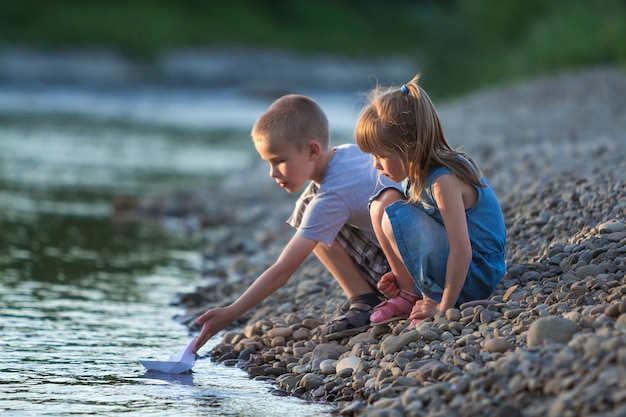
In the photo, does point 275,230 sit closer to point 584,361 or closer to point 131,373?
point 131,373

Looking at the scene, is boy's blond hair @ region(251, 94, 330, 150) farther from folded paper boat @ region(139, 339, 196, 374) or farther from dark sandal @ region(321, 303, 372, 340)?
folded paper boat @ region(139, 339, 196, 374)

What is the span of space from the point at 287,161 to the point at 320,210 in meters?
0.22

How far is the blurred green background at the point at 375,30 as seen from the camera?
20.5 meters

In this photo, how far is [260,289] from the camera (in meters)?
3.72

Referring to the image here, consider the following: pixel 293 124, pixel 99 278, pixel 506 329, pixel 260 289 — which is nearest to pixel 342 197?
pixel 293 124

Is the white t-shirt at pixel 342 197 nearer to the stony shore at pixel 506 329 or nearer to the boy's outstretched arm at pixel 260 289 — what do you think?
the boy's outstretched arm at pixel 260 289

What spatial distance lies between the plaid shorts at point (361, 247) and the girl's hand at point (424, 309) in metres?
0.29

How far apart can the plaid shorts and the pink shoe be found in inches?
6.6

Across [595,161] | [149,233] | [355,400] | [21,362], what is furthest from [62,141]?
[355,400]

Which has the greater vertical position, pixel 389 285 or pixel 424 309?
pixel 389 285

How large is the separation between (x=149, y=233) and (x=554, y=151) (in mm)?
2986

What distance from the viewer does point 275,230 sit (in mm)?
7078

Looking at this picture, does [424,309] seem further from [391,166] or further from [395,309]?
[391,166]

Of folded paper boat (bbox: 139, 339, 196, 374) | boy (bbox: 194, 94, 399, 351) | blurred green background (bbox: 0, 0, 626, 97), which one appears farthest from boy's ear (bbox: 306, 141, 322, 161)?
A: blurred green background (bbox: 0, 0, 626, 97)
